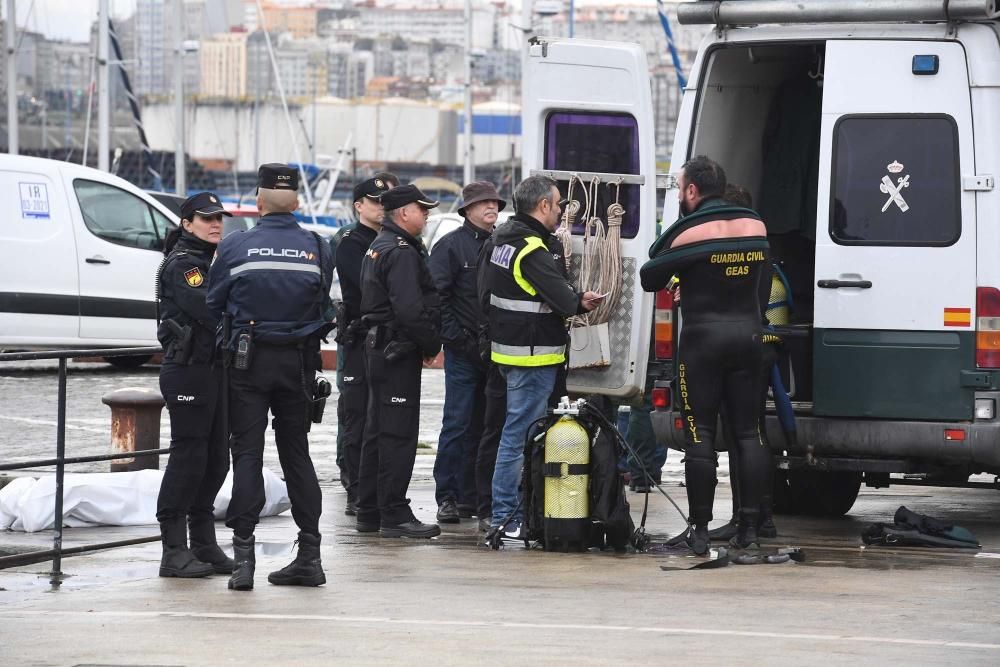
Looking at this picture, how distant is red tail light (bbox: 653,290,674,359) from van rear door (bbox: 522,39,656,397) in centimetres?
5

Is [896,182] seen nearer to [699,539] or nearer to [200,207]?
[699,539]

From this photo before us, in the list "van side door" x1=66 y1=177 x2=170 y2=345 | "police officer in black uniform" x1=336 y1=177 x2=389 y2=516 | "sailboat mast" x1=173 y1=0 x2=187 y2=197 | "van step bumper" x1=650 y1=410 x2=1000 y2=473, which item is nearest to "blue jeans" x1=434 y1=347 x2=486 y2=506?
"police officer in black uniform" x1=336 y1=177 x2=389 y2=516

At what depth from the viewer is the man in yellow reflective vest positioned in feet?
29.0

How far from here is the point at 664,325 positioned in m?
9.62

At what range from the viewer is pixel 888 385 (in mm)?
9023

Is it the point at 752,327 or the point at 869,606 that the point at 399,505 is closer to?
the point at 752,327

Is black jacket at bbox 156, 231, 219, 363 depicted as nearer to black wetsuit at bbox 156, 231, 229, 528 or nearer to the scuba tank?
black wetsuit at bbox 156, 231, 229, 528

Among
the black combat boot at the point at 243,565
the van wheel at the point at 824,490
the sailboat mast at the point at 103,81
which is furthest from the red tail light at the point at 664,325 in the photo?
the sailboat mast at the point at 103,81

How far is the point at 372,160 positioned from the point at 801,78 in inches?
5543

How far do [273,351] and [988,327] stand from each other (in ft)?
11.5

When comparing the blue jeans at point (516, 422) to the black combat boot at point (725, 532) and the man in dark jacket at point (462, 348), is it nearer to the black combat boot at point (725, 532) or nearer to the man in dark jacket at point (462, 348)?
the man in dark jacket at point (462, 348)

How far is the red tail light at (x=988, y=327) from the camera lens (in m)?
8.77

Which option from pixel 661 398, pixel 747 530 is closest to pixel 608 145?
pixel 661 398

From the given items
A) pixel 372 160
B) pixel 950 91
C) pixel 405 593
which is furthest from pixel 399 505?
pixel 372 160
